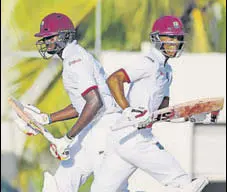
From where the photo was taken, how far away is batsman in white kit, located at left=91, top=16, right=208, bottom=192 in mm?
7289

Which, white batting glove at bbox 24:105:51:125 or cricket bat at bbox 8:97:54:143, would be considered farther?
white batting glove at bbox 24:105:51:125

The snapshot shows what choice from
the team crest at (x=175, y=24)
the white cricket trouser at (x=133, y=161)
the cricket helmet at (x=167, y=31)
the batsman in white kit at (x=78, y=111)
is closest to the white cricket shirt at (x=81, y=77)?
the batsman in white kit at (x=78, y=111)

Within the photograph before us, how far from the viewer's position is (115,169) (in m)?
7.36

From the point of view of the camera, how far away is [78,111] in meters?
7.55

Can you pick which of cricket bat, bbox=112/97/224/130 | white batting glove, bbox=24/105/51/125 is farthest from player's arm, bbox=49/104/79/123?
cricket bat, bbox=112/97/224/130

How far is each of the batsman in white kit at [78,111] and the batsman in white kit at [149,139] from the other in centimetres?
11

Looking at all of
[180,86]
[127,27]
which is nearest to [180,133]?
[180,86]

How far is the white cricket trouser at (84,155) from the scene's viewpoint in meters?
7.46

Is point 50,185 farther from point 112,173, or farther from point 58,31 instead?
point 58,31

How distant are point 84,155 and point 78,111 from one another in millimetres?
301

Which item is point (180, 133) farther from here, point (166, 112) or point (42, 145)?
point (166, 112)

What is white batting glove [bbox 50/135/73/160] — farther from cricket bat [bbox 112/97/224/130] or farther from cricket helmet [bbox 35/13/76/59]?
cricket helmet [bbox 35/13/76/59]

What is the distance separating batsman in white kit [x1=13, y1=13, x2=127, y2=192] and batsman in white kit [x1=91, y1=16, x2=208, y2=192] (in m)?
0.11

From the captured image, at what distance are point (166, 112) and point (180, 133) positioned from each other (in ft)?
10.3
